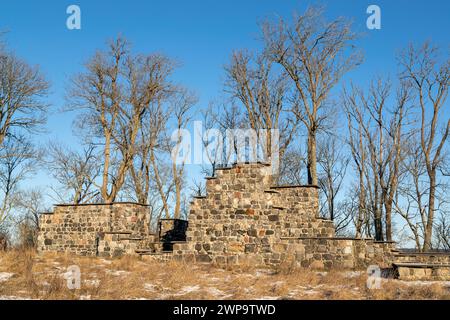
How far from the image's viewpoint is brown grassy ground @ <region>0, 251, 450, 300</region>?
395 inches

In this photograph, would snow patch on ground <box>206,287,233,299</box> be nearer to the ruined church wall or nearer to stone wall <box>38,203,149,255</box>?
the ruined church wall

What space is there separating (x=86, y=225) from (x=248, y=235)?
777 centimetres

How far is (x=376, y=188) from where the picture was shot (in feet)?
87.7

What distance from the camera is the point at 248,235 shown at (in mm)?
15500

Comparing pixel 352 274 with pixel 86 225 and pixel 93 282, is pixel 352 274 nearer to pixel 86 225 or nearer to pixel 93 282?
pixel 93 282

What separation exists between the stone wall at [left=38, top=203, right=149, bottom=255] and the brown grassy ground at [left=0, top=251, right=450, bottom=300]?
3.61 m

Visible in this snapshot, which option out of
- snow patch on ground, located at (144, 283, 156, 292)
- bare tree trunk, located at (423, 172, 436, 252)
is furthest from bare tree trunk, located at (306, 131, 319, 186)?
snow patch on ground, located at (144, 283, 156, 292)

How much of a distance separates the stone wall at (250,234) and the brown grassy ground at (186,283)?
0.92 meters

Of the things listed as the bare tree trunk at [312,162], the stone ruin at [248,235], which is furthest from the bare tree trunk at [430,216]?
the stone ruin at [248,235]

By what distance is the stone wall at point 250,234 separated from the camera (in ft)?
48.4

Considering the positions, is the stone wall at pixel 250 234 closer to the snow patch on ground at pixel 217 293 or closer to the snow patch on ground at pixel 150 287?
the snow patch on ground at pixel 217 293

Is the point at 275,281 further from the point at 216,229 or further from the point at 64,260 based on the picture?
the point at 64,260

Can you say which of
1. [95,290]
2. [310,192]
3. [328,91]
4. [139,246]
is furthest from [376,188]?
[95,290]

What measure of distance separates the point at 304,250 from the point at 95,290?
7.22 metres
